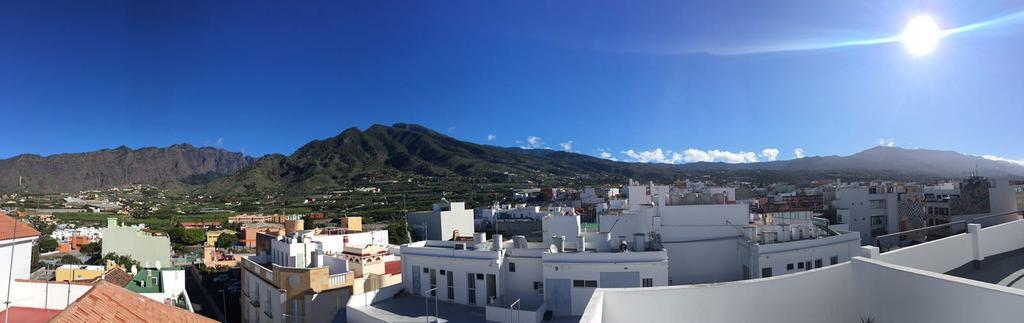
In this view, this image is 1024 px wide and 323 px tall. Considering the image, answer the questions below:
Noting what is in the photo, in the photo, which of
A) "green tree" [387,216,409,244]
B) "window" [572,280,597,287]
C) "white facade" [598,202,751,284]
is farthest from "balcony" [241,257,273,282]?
"green tree" [387,216,409,244]

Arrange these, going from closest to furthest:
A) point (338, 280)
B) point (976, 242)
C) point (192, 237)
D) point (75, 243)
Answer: point (976, 242) → point (338, 280) → point (75, 243) → point (192, 237)

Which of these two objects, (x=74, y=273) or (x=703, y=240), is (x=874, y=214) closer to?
(x=703, y=240)

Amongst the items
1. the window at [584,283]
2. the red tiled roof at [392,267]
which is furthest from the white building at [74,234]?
the window at [584,283]

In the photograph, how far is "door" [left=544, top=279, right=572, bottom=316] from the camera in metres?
15.0

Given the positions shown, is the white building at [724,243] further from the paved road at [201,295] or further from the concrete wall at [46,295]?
the paved road at [201,295]

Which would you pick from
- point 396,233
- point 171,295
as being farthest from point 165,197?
point 171,295

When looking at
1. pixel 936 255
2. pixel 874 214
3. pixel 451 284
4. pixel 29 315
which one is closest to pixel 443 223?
pixel 451 284

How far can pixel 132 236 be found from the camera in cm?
4378

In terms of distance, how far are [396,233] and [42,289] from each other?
115ft

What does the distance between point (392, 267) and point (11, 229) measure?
12.2 m

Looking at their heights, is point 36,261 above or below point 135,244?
below

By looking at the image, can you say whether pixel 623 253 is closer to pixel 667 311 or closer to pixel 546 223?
pixel 667 311

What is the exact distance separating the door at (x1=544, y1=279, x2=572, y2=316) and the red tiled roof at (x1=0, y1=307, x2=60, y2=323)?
36.2ft

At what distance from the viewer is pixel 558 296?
15195 millimetres
